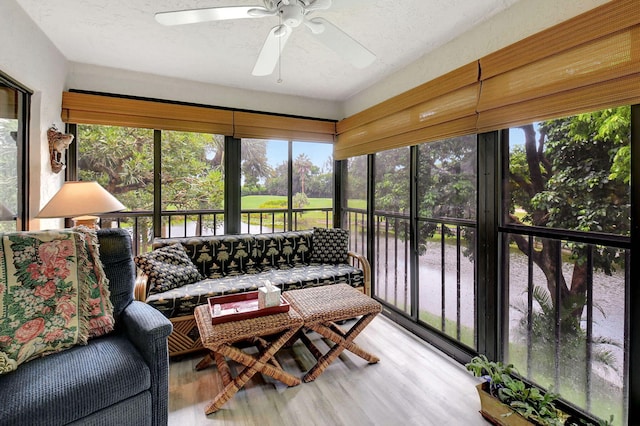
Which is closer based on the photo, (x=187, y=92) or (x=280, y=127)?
(x=187, y=92)

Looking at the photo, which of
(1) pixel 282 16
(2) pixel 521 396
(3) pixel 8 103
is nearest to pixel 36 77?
(3) pixel 8 103

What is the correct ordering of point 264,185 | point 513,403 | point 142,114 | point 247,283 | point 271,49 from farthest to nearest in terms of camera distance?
point 264,185 < point 142,114 < point 247,283 < point 271,49 < point 513,403

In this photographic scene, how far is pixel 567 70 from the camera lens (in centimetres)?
157

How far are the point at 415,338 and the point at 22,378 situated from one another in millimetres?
2570

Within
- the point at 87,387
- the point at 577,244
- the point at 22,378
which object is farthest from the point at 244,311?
the point at 577,244

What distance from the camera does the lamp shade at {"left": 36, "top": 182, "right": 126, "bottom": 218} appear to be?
2.12m

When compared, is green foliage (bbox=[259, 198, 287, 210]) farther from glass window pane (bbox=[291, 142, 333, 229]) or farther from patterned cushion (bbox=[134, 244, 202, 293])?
patterned cushion (bbox=[134, 244, 202, 293])

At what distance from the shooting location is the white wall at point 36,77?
73.7 inches

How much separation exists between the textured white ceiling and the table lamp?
1175 mm

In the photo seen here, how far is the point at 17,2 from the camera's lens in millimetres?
1895

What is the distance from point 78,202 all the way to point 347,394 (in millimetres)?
2334

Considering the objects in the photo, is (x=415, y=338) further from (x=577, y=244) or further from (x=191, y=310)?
(x=191, y=310)

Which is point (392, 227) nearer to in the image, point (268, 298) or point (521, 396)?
point (268, 298)

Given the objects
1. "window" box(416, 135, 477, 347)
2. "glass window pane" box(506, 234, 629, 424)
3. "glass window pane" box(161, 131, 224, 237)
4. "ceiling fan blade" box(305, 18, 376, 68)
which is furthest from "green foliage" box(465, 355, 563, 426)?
"glass window pane" box(161, 131, 224, 237)
